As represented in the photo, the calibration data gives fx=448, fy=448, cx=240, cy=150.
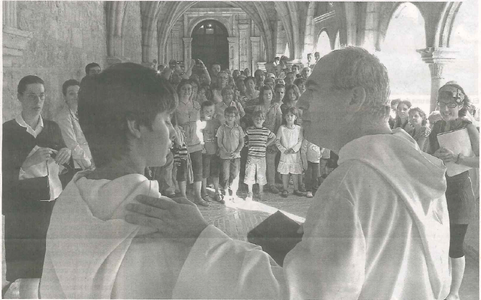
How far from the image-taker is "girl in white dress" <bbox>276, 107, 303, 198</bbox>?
6.07ft

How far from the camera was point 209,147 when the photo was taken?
6.02 ft

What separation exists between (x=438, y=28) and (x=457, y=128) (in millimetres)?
464

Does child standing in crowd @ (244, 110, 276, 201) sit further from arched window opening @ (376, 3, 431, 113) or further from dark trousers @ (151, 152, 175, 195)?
arched window opening @ (376, 3, 431, 113)

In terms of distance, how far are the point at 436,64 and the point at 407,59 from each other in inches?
5.8

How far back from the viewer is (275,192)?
1958mm

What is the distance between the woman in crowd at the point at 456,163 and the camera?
72.2 inches

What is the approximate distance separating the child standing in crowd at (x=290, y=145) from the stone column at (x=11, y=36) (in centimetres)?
106

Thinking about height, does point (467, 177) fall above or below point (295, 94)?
below

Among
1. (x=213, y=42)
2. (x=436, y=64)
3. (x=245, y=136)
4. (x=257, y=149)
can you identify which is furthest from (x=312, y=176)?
(x=213, y=42)

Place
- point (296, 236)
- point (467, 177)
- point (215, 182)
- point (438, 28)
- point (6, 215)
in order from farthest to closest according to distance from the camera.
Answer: point (467, 177)
point (215, 182)
point (438, 28)
point (6, 215)
point (296, 236)

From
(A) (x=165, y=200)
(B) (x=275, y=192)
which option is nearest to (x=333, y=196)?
(A) (x=165, y=200)

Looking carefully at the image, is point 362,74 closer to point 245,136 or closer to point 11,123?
point 245,136

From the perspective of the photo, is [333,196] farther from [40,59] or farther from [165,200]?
[40,59]

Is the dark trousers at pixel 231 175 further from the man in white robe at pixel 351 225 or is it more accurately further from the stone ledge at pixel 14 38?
the man in white robe at pixel 351 225
